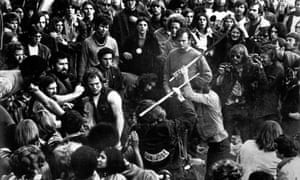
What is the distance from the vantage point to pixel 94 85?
337 inches

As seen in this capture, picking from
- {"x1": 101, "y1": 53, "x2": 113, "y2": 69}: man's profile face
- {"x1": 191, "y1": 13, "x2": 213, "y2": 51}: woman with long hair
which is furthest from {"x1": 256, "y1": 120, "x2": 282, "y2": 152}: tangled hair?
{"x1": 101, "y1": 53, "x2": 113, "y2": 69}: man's profile face

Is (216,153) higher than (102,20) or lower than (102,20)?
lower

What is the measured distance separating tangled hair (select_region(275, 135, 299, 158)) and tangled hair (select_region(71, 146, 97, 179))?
213cm

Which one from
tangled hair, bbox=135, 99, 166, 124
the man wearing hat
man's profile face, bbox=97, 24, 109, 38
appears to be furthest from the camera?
the man wearing hat

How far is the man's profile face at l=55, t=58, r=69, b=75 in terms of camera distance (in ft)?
28.0

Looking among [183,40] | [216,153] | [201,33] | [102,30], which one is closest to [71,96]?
[102,30]

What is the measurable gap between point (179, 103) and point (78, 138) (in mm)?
1227

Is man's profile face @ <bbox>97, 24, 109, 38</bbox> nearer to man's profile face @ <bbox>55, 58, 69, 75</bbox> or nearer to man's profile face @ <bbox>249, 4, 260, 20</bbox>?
man's profile face @ <bbox>55, 58, 69, 75</bbox>

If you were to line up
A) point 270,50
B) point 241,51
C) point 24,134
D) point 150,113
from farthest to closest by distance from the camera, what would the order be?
1. point 270,50
2. point 241,51
3. point 150,113
4. point 24,134

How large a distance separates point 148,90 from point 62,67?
40.0 inches

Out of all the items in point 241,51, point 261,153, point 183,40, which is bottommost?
point 261,153

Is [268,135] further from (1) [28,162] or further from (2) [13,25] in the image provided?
(2) [13,25]

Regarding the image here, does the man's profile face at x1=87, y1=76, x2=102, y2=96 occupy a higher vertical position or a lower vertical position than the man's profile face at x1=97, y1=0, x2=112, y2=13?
lower

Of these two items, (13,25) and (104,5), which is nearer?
(13,25)
